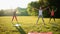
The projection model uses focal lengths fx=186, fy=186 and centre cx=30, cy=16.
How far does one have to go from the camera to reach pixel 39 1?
2.29 metres

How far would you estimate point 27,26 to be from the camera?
2.27 meters

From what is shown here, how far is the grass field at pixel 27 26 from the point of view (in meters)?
2.25

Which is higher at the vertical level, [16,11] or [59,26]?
[16,11]

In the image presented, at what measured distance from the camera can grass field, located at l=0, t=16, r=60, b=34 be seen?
2.25 m

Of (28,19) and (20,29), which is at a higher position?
(28,19)

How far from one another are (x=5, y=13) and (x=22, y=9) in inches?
8.5

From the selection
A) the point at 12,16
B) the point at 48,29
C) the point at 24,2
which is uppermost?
the point at 24,2

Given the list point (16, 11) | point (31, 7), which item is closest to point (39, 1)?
point (31, 7)

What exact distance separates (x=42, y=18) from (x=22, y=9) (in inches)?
10.7

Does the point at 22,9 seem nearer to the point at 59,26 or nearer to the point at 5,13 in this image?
the point at 5,13

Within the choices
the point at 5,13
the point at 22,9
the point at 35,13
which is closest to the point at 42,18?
the point at 35,13

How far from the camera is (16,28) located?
88.8 inches

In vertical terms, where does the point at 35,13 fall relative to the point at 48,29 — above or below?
above

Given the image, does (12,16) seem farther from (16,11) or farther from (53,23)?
(53,23)
